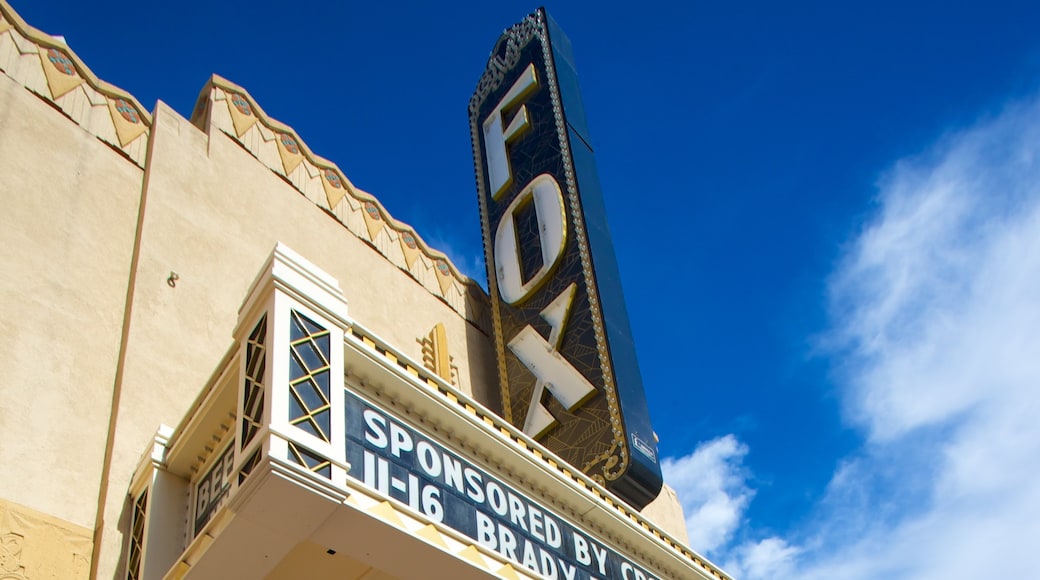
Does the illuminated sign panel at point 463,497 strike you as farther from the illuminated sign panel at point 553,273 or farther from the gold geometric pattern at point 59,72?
the gold geometric pattern at point 59,72

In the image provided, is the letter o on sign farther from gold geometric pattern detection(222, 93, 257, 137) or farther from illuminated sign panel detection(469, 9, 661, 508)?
gold geometric pattern detection(222, 93, 257, 137)

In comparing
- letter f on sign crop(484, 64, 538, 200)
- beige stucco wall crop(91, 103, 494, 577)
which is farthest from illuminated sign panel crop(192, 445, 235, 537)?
letter f on sign crop(484, 64, 538, 200)

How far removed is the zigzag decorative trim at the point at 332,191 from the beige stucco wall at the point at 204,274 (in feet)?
0.94

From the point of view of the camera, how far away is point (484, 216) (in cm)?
1903

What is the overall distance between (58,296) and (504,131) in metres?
10.4

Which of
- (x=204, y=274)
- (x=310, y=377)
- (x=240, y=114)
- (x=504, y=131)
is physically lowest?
(x=310, y=377)

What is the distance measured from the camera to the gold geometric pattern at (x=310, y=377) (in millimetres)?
7266

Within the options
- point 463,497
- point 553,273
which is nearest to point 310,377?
point 463,497

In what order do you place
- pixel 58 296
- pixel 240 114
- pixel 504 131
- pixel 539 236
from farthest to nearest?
pixel 504 131 < pixel 539 236 < pixel 240 114 < pixel 58 296

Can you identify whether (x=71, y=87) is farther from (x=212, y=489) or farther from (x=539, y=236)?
(x=539, y=236)

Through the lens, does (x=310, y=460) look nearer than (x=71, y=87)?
Yes

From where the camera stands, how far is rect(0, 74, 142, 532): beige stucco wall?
9508 millimetres

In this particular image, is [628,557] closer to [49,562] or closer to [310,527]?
[310,527]

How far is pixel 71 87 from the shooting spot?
41.1ft
